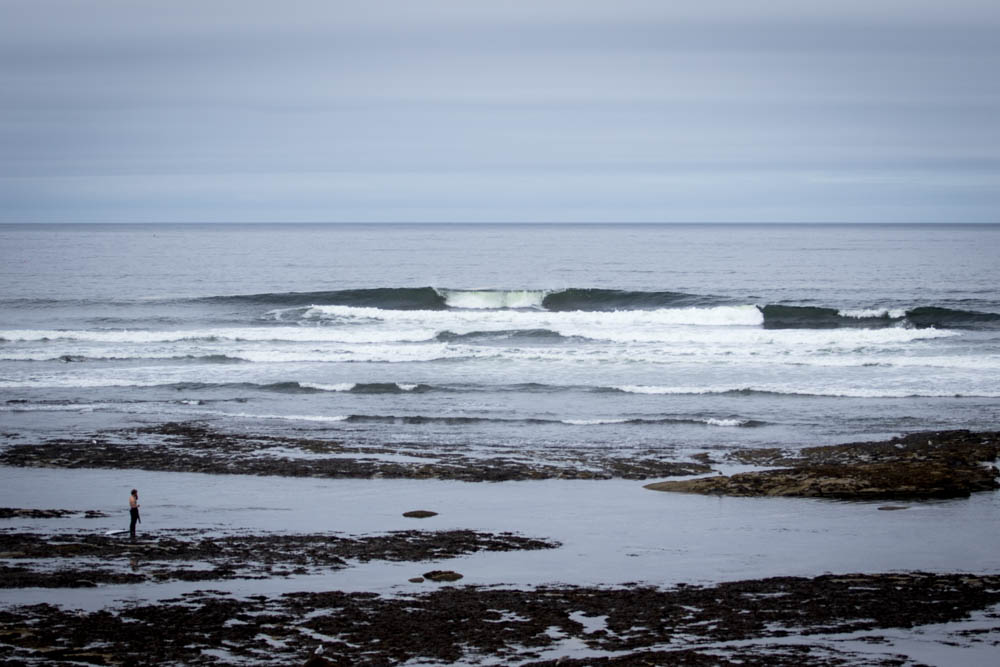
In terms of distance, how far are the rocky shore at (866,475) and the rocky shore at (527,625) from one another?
4.69m

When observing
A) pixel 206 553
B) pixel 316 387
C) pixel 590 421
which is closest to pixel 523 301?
pixel 316 387

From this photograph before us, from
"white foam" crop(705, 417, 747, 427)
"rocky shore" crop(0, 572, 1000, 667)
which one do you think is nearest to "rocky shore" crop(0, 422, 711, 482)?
"white foam" crop(705, 417, 747, 427)

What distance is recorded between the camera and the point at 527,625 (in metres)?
11.7

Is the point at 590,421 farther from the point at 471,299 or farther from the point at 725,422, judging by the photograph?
the point at 471,299

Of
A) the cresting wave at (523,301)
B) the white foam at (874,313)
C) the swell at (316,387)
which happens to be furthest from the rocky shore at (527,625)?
the cresting wave at (523,301)

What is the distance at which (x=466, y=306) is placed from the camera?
55.0 m

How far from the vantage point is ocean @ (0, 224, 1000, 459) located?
25.7m

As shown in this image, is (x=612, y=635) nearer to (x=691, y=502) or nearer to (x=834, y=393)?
(x=691, y=502)

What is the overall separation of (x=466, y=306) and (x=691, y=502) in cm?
3767

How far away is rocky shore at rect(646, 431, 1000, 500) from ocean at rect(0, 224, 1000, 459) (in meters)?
2.13

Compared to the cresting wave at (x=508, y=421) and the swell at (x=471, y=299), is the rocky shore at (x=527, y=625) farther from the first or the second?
the swell at (x=471, y=299)

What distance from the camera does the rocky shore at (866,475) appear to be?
1811 centimetres

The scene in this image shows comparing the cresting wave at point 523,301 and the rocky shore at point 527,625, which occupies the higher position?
the cresting wave at point 523,301

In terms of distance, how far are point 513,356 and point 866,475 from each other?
19265mm
